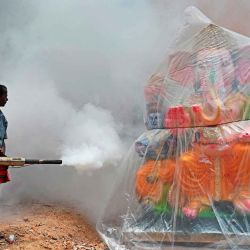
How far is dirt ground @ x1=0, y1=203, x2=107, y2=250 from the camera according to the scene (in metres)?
2.79

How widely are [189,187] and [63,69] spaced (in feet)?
9.17

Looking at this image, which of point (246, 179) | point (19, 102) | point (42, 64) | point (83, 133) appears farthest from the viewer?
point (42, 64)

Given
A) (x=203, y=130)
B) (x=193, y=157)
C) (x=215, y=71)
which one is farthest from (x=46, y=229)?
(x=215, y=71)

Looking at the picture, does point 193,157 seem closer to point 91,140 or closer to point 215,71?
point 215,71

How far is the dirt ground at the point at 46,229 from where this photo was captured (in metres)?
2.79

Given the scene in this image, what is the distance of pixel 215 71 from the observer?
280 cm

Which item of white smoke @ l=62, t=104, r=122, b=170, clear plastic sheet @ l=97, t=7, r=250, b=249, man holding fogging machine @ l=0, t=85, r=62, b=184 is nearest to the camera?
clear plastic sheet @ l=97, t=7, r=250, b=249

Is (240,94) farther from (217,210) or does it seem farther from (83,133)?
(83,133)

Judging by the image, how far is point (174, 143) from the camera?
2814 millimetres

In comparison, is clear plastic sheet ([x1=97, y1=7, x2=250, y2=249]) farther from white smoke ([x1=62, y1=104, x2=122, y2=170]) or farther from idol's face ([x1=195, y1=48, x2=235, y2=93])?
white smoke ([x1=62, y1=104, x2=122, y2=170])

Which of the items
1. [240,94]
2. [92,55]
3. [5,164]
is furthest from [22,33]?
[240,94]

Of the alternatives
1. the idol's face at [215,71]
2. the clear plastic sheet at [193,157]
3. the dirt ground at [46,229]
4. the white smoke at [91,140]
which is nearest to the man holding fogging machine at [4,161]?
the dirt ground at [46,229]

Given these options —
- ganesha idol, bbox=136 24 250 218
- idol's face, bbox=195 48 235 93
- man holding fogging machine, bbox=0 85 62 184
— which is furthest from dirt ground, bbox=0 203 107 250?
idol's face, bbox=195 48 235 93

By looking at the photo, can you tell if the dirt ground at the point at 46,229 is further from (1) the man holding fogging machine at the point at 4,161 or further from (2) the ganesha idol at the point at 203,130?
(2) the ganesha idol at the point at 203,130
